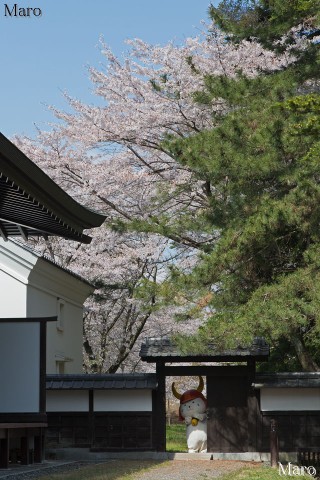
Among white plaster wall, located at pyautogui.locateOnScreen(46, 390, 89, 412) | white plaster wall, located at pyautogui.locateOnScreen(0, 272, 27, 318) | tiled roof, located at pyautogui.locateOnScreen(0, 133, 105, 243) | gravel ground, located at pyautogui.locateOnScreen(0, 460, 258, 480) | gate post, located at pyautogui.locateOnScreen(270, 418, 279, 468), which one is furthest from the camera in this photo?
white plaster wall, located at pyautogui.locateOnScreen(0, 272, 27, 318)

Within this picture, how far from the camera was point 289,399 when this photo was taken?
1950 cm

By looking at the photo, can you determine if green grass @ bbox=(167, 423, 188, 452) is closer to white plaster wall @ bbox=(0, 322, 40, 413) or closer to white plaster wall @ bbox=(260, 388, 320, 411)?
white plaster wall @ bbox=(260, 388, 320, 411)

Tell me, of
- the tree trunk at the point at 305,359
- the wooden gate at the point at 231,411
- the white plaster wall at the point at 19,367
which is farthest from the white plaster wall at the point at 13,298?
the white plaster wall at the point at 19,367

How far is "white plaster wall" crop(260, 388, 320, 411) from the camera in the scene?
63.7ft

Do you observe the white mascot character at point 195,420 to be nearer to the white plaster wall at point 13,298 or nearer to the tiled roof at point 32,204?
the white plaster wall at point 13,298

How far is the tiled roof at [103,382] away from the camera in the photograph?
1977 cm

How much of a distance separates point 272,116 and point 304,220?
2.16 meters

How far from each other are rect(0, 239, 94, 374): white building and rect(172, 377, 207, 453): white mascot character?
4.98 metres

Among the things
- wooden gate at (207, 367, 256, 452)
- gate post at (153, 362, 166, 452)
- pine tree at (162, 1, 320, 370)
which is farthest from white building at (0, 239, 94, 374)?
wooden gate at (207, 367, 256, 452)

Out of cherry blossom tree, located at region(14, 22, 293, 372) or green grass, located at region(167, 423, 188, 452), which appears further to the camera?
green grass, located at region(167, 423, 188, 452)

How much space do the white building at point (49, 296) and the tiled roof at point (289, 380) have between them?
20.8 ft

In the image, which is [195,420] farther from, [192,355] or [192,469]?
[192,469]

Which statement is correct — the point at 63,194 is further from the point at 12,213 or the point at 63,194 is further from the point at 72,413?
the point at 72,413

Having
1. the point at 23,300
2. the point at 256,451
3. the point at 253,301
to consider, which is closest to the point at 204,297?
the point at 253,301
